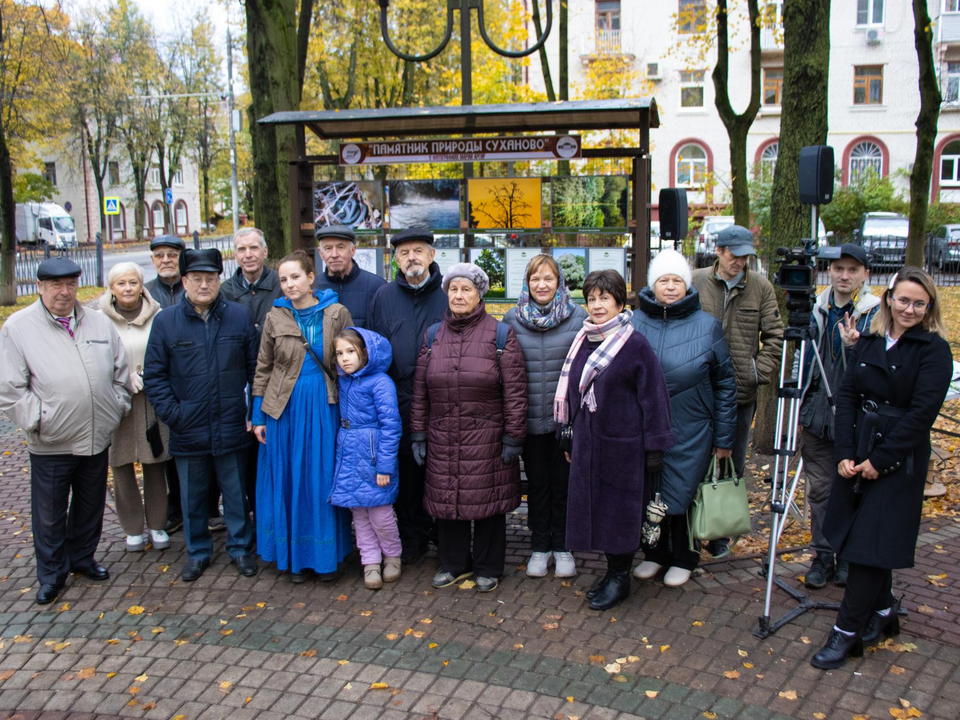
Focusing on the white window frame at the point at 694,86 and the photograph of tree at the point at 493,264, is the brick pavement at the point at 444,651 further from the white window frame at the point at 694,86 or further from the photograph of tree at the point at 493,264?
the white window frame at the point at 694,86

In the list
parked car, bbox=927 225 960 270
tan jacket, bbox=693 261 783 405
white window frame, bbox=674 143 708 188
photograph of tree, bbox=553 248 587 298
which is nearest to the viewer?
tan jacket, bbox=693 261 783 405

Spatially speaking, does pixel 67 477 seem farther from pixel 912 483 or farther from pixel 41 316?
pixel 912 483

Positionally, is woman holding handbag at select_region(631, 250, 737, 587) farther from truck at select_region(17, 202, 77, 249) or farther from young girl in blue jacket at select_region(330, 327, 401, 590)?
truck at select_region(17, 202, 77, 249)

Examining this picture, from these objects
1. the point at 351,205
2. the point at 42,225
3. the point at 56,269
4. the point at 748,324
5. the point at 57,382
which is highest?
the point at 42,225

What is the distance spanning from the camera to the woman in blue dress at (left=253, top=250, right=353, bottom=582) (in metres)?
5.30

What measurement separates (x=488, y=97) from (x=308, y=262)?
20624mm

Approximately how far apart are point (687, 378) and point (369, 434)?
6.15 ft

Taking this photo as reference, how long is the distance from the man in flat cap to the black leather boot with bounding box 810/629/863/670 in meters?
1.36

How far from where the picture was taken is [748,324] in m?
5.60

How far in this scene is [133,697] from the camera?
4.14 meters

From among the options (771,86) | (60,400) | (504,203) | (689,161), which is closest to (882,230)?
(689,161)

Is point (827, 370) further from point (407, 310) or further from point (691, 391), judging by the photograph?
point (407, 310)

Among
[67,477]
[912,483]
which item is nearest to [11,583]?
[67,477]

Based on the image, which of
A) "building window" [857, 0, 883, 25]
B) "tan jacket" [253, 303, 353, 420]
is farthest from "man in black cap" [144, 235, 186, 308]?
"building window" [857, 0, 883, 25]
